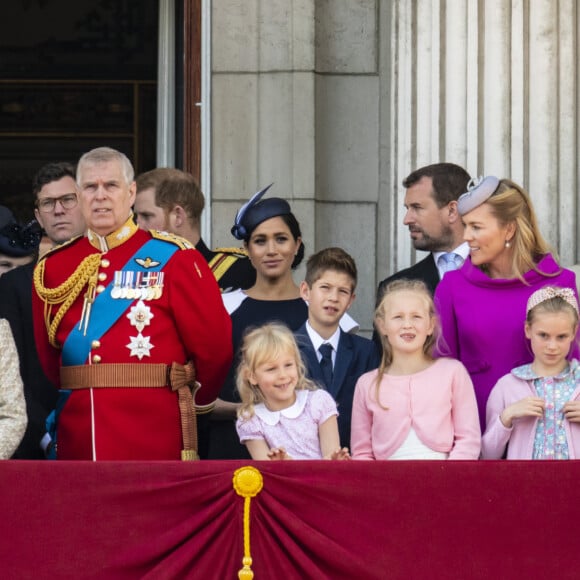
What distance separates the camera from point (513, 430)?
20.6ft

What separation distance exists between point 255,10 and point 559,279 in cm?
271

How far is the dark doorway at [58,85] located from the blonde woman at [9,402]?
5671mm

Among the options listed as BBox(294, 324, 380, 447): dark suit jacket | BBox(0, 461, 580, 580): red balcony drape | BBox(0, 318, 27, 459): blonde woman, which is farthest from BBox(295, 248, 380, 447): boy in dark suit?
BBox(0, 318, 27, 459): blonde woman

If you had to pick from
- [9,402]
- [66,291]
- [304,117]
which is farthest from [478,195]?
[304,117]

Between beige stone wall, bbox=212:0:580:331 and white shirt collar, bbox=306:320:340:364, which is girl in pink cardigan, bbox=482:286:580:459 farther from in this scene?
beige stone wall, bbox=212:0:580:331

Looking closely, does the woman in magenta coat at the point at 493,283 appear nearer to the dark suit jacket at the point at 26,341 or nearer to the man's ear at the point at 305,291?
the man's ear at the point at 305,291

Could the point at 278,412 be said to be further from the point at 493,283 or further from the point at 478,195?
the point at 478,195

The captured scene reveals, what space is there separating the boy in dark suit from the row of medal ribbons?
2.10ft

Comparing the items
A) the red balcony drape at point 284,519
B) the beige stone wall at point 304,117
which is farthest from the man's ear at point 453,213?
the red balcony drape at point 284,519

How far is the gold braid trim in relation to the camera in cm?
651

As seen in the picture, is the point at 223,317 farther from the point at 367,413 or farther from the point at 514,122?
the point at 514,122

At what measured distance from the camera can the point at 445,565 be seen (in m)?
5.73

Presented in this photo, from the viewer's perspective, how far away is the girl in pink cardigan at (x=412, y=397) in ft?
20.4

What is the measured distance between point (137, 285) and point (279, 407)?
66 cm
